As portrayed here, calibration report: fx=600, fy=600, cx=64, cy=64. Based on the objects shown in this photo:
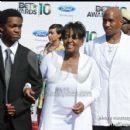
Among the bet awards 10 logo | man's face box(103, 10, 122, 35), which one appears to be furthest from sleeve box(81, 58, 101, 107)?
the bet awards 10 logo

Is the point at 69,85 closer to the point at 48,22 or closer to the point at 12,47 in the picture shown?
the point at 12,47

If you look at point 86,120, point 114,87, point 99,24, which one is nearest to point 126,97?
point 114,87

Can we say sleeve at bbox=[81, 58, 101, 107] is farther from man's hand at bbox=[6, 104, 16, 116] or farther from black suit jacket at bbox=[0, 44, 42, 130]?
man's hand at bbox=[6, 104, 16, 116]

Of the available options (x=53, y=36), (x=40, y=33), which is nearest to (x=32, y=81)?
(x=53, y=36)

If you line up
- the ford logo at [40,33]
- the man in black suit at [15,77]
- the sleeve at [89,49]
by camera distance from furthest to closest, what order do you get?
the ford logo at [40,33]
the sleeve at [89,49]
the man in black suit at [15,77]

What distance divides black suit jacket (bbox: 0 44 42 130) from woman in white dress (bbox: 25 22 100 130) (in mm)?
106

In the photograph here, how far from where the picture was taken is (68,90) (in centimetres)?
558

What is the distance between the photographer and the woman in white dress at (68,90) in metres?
5.60

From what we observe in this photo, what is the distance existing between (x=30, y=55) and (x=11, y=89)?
0.40 meters

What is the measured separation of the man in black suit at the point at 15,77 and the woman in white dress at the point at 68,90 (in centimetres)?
12

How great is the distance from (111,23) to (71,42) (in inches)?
22.6

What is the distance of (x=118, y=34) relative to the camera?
611 cm

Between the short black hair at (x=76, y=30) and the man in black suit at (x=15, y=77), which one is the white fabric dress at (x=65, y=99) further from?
the short black hair at (x=76, y=30)

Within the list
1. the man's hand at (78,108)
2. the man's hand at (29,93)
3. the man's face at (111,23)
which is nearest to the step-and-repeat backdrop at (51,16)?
the man's face at (111,23)
